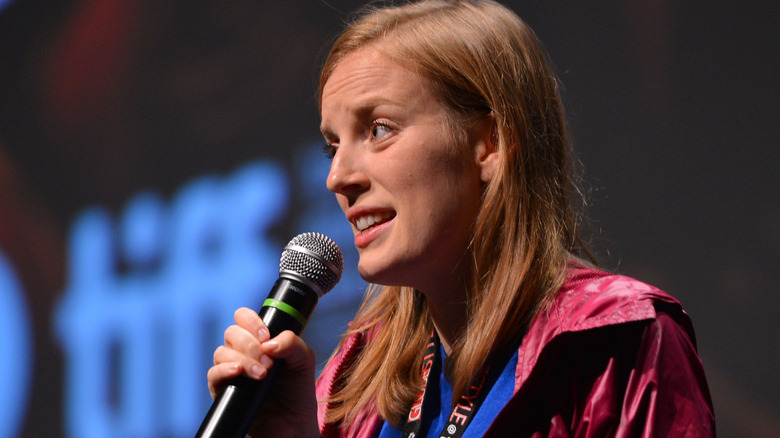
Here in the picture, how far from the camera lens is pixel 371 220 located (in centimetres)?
110

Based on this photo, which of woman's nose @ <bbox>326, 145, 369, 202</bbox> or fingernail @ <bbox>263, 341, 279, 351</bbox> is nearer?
fingernail @ <bbox>263, 341, 279, 351</bbox>

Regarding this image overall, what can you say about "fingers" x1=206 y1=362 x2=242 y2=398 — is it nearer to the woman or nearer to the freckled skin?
the woman

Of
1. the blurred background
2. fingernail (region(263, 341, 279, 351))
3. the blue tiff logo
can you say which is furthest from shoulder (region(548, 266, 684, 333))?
the blue tiff logo

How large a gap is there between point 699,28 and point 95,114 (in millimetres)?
1895

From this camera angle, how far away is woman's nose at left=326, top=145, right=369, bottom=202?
1.09m

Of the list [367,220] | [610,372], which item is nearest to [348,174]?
[367,220]

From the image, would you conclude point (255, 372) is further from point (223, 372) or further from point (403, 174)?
point (403, 174)

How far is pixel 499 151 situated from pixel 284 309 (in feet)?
1.37

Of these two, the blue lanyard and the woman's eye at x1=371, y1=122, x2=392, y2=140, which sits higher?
the woman's eye at x1=371, y1=122, x2=392, y2=140

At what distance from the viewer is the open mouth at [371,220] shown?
1.09 meters

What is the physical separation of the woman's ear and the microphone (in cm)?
27

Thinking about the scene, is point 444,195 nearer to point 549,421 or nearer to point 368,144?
point 368,144

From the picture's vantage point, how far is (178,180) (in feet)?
7.77

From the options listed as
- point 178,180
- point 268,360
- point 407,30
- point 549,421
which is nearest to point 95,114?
point 178,180
